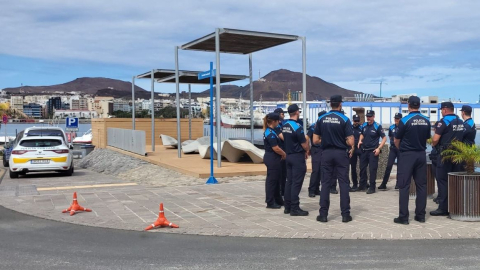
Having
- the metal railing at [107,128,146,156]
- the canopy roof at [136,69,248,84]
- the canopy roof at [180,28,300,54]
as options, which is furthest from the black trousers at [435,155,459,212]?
the canopy roof at [136,69,248,84]

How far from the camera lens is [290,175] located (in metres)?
9.05

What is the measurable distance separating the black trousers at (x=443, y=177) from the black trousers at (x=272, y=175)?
2704 mm

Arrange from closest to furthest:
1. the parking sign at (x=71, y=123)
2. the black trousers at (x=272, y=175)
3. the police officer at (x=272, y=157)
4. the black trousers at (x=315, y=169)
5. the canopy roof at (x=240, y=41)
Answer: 1. the police officer at (x=272, y=157)
2. the black trousers at (x=272, y=175)
3. the black trousers at (x=315, y=169)
4. the canopy roof at (x=240, y=41)
5. the parking sign at (x=71, y=123)

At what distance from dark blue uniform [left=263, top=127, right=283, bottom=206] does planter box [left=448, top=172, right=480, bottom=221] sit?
285cm

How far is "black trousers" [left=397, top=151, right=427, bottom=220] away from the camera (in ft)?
26.7

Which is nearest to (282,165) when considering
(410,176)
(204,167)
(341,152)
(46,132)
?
(341,152)

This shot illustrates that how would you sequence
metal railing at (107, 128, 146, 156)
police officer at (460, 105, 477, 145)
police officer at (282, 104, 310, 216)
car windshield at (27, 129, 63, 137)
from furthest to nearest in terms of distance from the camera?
metal railing at (107, 128, 146, 156), car windshield at (27, 129, 63, 137), police officer at (460, 105, 477, 145), police officer at (282, 104, 310, 216)

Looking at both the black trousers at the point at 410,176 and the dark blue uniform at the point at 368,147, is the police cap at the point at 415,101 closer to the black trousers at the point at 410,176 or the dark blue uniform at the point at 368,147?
the black trousers at the point at 410,176

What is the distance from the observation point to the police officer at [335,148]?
8.22 m

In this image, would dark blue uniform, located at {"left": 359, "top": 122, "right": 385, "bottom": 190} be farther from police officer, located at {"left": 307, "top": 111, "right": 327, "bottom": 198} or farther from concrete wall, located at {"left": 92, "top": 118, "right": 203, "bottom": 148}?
concrete wall, located at {"left": 92, "top": 118, "right": 203, "bottom": 148}

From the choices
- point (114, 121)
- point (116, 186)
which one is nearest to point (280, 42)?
point (116, 186)

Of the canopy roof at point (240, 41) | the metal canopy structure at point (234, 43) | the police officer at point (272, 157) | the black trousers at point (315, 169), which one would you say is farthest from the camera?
the canopy roof at point (240, 41)

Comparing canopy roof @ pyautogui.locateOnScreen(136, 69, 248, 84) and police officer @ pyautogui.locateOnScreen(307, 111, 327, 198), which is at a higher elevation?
canopy roof @ pyautogui.locateOnScreen(136, 69, 248, 84)

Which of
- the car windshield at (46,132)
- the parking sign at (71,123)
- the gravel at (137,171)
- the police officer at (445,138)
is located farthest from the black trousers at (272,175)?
the parking sign at (71,123)
